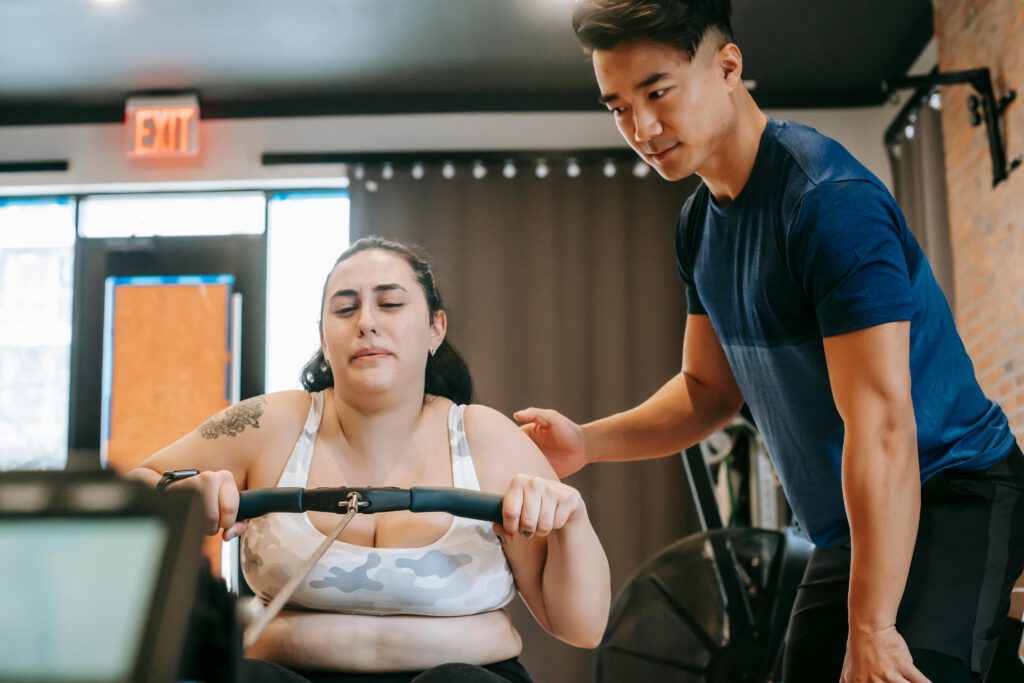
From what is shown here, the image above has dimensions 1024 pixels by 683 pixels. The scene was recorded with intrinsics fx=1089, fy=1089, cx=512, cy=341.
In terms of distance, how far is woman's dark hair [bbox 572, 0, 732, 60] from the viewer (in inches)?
56.7

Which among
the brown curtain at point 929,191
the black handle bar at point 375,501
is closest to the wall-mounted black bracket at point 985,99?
the brown curtain at point 929,191

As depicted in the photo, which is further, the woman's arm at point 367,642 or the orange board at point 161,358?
the orange board at point 161,358

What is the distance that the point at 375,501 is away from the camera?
106cm

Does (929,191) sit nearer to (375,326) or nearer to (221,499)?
(375,326)

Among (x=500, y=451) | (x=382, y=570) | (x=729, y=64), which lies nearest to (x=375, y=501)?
(x=382, y=570)

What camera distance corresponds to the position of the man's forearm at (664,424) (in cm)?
188

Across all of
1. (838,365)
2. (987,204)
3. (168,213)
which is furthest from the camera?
(168,213)

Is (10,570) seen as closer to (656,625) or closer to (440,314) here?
(440,314)

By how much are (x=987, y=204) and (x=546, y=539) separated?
2909mm

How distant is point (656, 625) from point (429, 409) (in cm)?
162

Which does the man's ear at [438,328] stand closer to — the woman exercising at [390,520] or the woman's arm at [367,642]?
the woman exercising at [390,520]

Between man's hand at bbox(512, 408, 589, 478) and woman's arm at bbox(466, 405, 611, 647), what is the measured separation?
122mm

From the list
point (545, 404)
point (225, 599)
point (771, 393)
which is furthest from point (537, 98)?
point (225, 599)

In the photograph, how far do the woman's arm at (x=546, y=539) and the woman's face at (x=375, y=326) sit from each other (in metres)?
0.15
